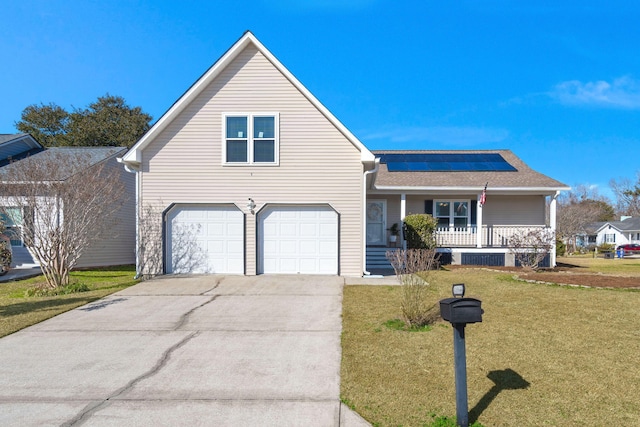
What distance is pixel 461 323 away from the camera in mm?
3734

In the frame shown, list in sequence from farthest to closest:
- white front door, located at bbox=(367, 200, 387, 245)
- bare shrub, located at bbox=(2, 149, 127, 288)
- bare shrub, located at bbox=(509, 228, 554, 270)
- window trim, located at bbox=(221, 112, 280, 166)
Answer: white front door, located at bbox=(367, 200, 387, 245), bare shrub, located at bbox=(509, 228, 554, 270), window trim, located at bbox=(221, 112, 280, 166), bare shrub, located at bbox=(2, 149, 127, 288)

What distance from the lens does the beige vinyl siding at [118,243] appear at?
1642 centimetres

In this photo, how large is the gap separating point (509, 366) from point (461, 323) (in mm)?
2102

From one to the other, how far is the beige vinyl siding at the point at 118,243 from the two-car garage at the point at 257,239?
4.57 m

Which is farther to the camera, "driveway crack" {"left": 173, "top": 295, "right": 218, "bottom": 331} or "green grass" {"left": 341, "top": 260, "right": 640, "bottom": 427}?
"driveway crack" {"left": 173, "top": 295, "right": 218, "bottom": 331}


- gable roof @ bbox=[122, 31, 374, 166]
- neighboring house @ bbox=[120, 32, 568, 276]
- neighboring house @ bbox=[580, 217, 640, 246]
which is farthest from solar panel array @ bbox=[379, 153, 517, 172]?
neighboring house @ bbox=[580, 217, 640, 246]

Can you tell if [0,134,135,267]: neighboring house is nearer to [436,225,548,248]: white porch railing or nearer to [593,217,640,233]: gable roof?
[436,225,548,248]: white porch railing

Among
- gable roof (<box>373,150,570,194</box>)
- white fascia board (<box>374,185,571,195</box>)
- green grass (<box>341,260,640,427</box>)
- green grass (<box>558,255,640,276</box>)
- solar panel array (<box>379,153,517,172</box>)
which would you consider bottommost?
green grass (<box>558,255,640,276</box>)

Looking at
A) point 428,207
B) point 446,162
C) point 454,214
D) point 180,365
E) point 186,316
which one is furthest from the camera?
point 446,162

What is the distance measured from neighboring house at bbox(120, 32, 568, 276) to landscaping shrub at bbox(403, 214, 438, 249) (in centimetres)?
360

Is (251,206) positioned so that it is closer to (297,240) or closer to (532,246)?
(297,240)

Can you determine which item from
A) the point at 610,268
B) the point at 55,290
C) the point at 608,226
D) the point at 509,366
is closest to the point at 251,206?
the point at 55,290

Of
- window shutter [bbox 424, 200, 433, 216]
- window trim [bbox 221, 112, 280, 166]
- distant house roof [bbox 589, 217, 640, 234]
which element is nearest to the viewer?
window trim [bbox 221, 112, 280, 166]

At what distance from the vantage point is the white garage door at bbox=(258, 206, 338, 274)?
12.8 meters
